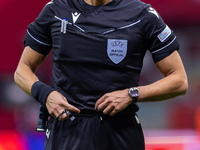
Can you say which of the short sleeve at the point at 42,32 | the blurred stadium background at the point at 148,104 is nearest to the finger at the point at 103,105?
the short sleeve at the point at 42,32

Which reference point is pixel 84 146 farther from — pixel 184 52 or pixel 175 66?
pixel 184 52

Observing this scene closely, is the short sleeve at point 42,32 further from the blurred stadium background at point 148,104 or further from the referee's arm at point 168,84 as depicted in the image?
the blurred stadium background at point 148,104

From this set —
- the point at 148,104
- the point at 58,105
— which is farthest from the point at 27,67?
the point at 148,104

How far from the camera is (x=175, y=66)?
1724 millimetres

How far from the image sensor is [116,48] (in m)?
1.69

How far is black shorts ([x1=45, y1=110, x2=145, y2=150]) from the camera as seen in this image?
166 centimetres

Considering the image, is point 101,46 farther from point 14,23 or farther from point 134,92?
point 14,23

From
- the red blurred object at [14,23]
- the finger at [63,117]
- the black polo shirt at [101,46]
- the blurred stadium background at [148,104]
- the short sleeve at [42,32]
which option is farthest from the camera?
the red blurred object at [14,23]

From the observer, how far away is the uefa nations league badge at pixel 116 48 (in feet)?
5.53

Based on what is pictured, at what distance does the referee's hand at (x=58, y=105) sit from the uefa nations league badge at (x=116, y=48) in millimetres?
287

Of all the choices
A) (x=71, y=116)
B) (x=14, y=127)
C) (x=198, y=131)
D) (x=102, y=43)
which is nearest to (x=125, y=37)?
(x=102, y=43)

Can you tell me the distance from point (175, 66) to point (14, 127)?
261 cm

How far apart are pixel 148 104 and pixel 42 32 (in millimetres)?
2826

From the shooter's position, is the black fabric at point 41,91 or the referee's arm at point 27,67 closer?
the black fabric at point 41,91
